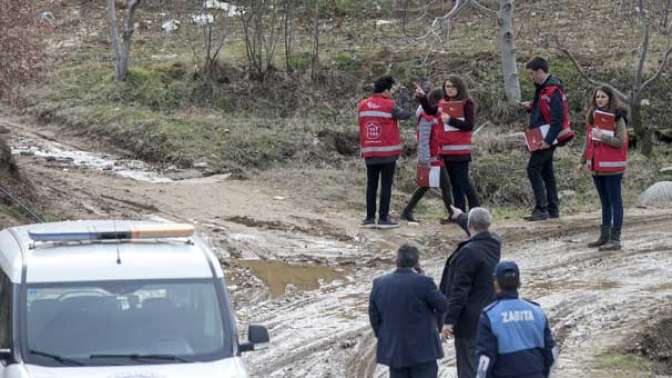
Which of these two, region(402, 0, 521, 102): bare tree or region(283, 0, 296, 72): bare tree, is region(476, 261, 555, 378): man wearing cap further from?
region(283, 0, 296, 72): bare tree

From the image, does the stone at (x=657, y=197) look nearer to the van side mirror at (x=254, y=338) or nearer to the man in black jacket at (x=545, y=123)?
the man in black jacket at (x=545, y=123)

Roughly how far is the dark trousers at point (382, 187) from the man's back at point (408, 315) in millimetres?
6936

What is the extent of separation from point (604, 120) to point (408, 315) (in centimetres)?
616

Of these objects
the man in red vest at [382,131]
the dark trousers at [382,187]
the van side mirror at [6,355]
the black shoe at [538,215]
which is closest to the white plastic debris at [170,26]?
the dark trousers at [382,187]

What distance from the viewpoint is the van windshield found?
295 inches

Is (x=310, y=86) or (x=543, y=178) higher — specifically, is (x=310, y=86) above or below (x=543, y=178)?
above

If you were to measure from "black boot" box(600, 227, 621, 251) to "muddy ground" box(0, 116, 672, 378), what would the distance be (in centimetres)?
11

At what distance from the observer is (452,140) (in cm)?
1520

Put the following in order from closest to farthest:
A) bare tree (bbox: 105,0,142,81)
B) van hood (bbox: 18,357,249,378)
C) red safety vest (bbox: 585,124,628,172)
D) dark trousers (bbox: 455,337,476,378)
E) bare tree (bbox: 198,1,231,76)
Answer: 1. van hood (bbox: 18,357,249,378)
2. dark trousers (bbox: 455,337,476,378)
3. red safety vest (bbox: 585,124,628,172)
4. bare tree (bbox: 105,0,142,81)
5. bare tree (bbox: 198,1,231,76)

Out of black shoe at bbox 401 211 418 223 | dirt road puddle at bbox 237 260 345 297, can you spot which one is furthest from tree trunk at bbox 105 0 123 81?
dirt road puddle at bbox 237 260 345 297

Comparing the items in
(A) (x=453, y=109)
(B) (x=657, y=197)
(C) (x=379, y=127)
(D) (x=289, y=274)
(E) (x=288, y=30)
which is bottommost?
(D) (x=289, y=274)

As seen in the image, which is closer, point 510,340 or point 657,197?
point 510,340

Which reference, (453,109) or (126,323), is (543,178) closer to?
(453,109)

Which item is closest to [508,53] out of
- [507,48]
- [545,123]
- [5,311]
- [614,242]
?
[507,48]
